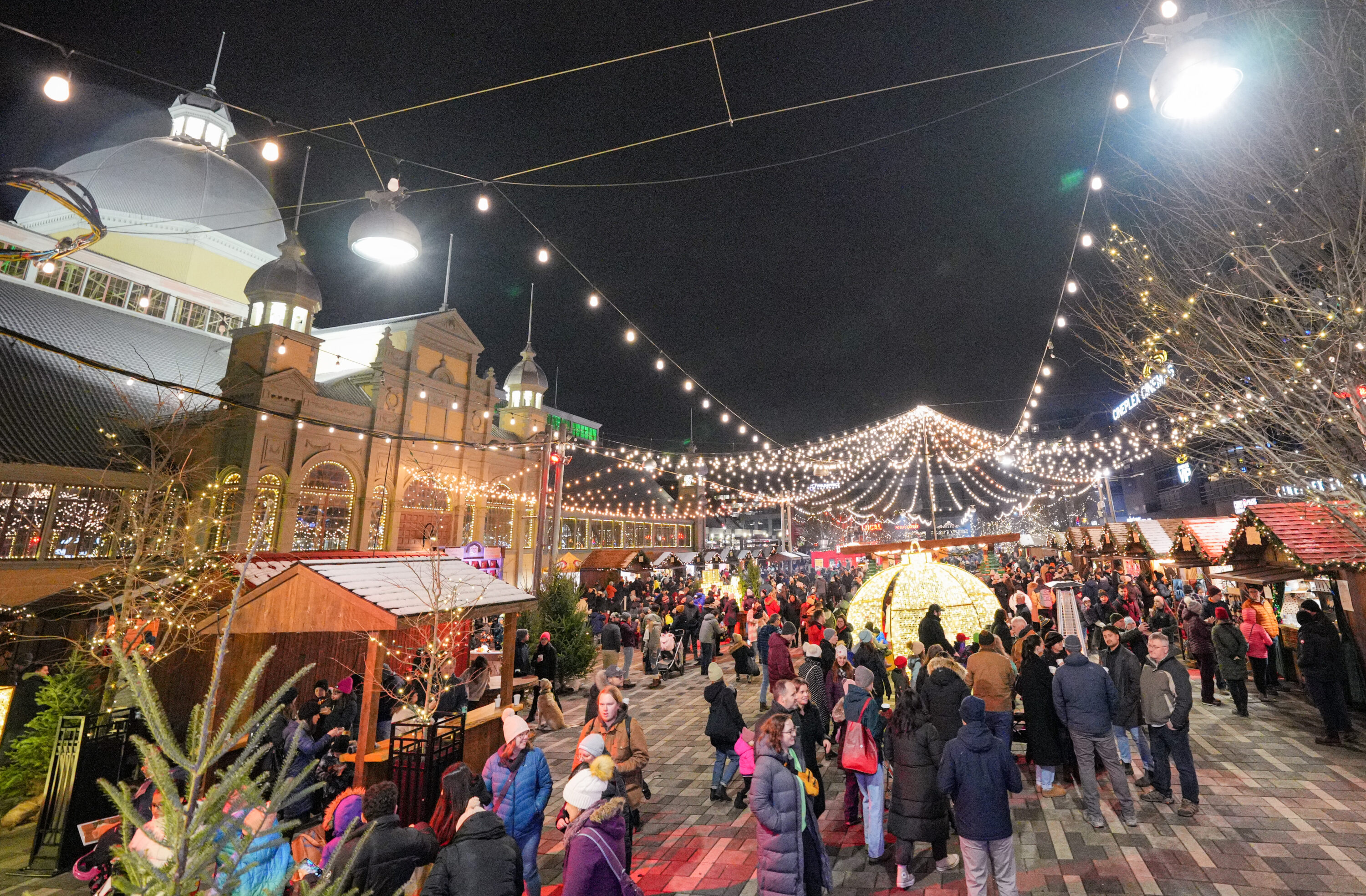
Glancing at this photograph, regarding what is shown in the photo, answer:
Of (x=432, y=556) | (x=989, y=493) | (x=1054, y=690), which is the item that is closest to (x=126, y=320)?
(x=432, y=556)

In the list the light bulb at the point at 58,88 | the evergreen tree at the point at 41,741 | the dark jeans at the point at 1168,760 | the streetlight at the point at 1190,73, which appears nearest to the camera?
the streetlight at the point at 1190,73

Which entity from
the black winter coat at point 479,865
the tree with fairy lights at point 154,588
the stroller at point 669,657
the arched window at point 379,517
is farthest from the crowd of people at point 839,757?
the arched window at point 379,517

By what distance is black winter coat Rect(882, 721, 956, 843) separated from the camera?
466 cm

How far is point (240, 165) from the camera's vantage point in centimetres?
3281

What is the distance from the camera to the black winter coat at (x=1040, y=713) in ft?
20.6

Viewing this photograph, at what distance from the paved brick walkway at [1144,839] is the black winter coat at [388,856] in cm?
187

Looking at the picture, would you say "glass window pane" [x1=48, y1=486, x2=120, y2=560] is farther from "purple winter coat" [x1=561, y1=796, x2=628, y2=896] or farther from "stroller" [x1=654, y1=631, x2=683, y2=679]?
"purple winter coat" [x1=561, y1=796, x2=628, y2=896]

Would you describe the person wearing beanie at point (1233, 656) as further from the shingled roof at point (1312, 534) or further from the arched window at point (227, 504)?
the arched window at point (227, 504)

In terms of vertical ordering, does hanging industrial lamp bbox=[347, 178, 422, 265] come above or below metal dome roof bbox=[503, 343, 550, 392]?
below

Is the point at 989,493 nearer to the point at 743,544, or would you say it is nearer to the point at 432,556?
the point at 432,556

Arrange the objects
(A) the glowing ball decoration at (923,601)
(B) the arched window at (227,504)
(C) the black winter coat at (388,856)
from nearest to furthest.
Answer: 1. (C) the black winter coat at (388,856)
2. (A) the glowing ball decoration at (923,601)
3. (B) the arched window at (227,504)

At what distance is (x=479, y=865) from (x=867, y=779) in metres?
3.52

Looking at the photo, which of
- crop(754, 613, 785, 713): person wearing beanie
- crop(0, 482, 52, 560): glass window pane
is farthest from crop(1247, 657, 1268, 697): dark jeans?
crop(0, 482, 52, 560): glass window pane

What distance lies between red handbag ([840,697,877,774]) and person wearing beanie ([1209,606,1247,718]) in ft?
25.1
